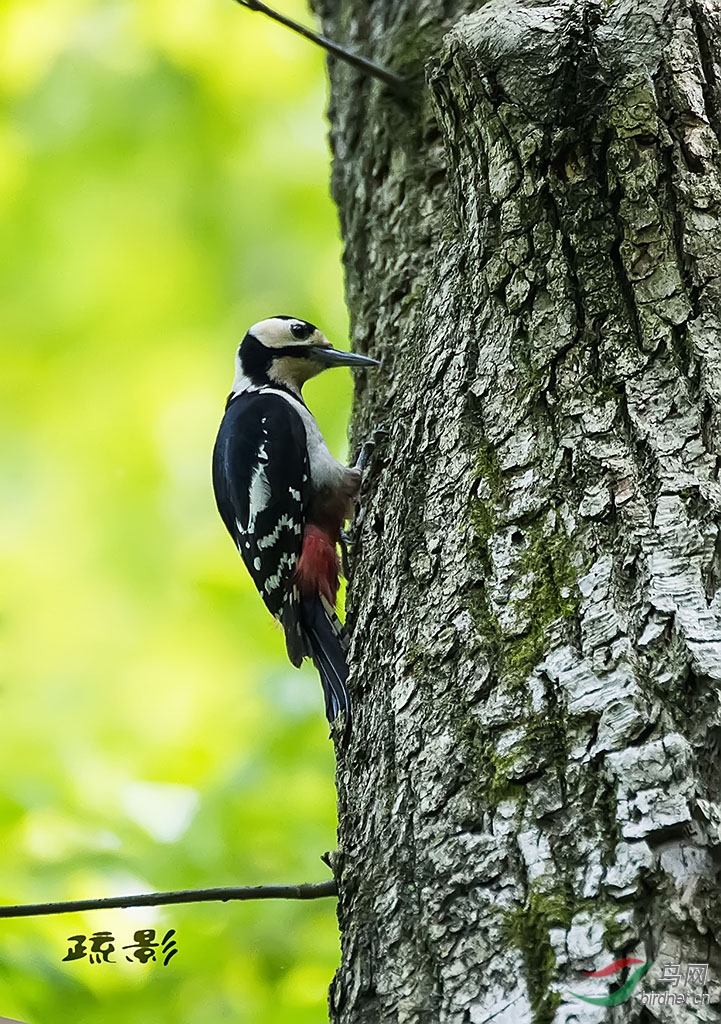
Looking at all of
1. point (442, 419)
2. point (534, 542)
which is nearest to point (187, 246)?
point (442, 419)

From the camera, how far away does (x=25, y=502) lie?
5.97 metres

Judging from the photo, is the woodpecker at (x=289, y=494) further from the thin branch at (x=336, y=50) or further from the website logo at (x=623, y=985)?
the website logo at (x=623, y=985)

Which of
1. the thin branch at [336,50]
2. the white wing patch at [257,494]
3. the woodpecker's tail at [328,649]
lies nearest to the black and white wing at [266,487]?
the white wing patch at [257,494]

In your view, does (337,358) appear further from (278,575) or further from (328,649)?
(328,649)

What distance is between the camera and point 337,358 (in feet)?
11.1

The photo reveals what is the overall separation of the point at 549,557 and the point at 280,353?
242cm

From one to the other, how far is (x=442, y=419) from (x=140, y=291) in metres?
4.15

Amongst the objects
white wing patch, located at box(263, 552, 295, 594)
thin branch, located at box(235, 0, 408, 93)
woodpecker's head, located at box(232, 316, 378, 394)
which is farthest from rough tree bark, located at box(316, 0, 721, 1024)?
woodpecker's head, located at box(232, 316, 378, 394)

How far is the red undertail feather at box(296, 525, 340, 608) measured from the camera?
3.19 meters

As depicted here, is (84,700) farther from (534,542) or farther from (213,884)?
(534,542)

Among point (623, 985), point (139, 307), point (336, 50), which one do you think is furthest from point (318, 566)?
point (139, 307)

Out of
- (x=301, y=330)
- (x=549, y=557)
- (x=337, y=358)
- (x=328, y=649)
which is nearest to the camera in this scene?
(x=549, y=557)

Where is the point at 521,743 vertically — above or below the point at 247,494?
below

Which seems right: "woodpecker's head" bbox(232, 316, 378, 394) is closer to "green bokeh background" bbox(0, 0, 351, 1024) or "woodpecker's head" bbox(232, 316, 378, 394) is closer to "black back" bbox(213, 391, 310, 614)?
"black back" bbox(213, 391, 310, 614)
